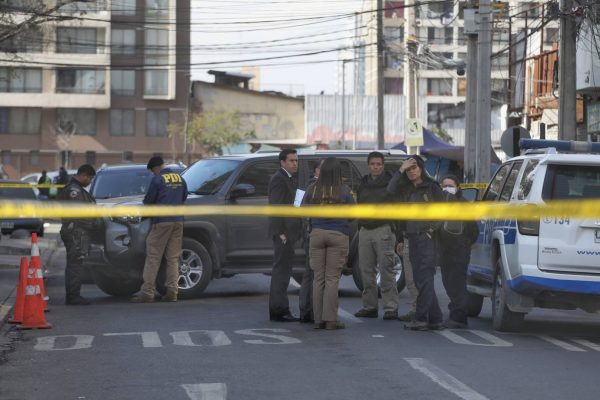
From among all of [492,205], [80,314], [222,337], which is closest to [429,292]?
[492,205]

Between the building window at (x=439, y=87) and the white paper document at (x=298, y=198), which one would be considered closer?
the white paper document at (x=298, y=198)

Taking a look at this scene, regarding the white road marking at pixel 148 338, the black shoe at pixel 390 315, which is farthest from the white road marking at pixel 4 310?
the black shoe at pixel 390 315

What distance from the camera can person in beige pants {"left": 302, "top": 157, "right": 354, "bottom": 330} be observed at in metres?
13.1

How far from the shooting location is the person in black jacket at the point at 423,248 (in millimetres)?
13055

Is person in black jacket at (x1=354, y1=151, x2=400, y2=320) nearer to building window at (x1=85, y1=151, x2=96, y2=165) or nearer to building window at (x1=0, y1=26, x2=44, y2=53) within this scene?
building window at (x1=0, y1=26, x2=44, y2=53)

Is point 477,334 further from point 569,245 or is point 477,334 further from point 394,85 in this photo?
point 394,85

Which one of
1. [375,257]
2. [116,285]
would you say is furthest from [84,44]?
[375,257]

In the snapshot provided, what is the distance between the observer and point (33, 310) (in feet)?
44.1

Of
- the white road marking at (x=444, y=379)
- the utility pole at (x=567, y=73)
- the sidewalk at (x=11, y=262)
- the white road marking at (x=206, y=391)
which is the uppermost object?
the utility pole at (x=567, y=73)

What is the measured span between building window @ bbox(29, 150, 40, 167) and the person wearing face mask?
2846 inches

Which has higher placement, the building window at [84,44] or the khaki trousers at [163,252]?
the building window at [84,44]

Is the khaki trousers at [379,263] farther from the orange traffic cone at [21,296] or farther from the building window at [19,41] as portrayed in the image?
the building window at [19,41]

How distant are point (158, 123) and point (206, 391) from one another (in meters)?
76.9

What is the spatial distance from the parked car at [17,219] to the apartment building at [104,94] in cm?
4783
